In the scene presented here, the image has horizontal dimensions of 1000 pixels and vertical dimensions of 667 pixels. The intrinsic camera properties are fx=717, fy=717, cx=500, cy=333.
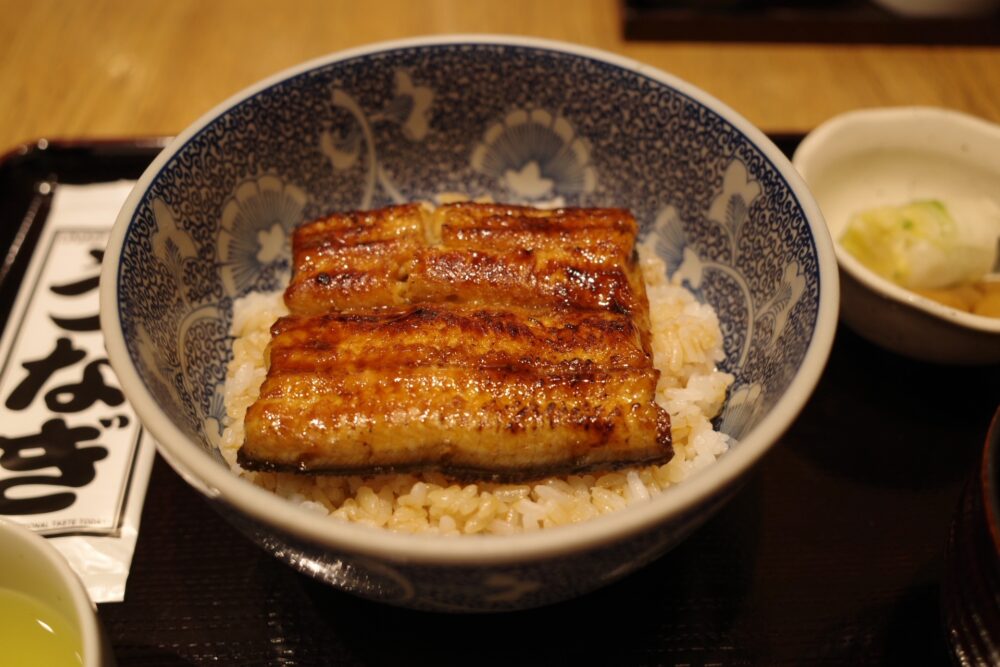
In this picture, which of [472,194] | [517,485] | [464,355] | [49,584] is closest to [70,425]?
[49,584]

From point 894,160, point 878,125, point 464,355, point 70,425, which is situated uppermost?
point 878,125

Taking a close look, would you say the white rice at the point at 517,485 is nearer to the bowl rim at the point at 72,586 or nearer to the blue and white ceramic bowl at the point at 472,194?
the blue and white ceramic bowl at the point at 472,194

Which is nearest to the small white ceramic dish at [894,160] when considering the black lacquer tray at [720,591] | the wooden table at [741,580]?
the wooden table at [741,580]

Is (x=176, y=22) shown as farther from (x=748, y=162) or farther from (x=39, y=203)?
(x=748, y=162)

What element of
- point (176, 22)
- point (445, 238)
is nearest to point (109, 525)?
point (445, 238)

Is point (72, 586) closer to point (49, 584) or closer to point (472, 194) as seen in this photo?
point (49, 584)

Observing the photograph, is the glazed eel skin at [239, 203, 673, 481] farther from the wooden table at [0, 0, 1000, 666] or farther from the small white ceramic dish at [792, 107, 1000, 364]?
the small white ceramic dish at [792, 107, 1000, 364]
